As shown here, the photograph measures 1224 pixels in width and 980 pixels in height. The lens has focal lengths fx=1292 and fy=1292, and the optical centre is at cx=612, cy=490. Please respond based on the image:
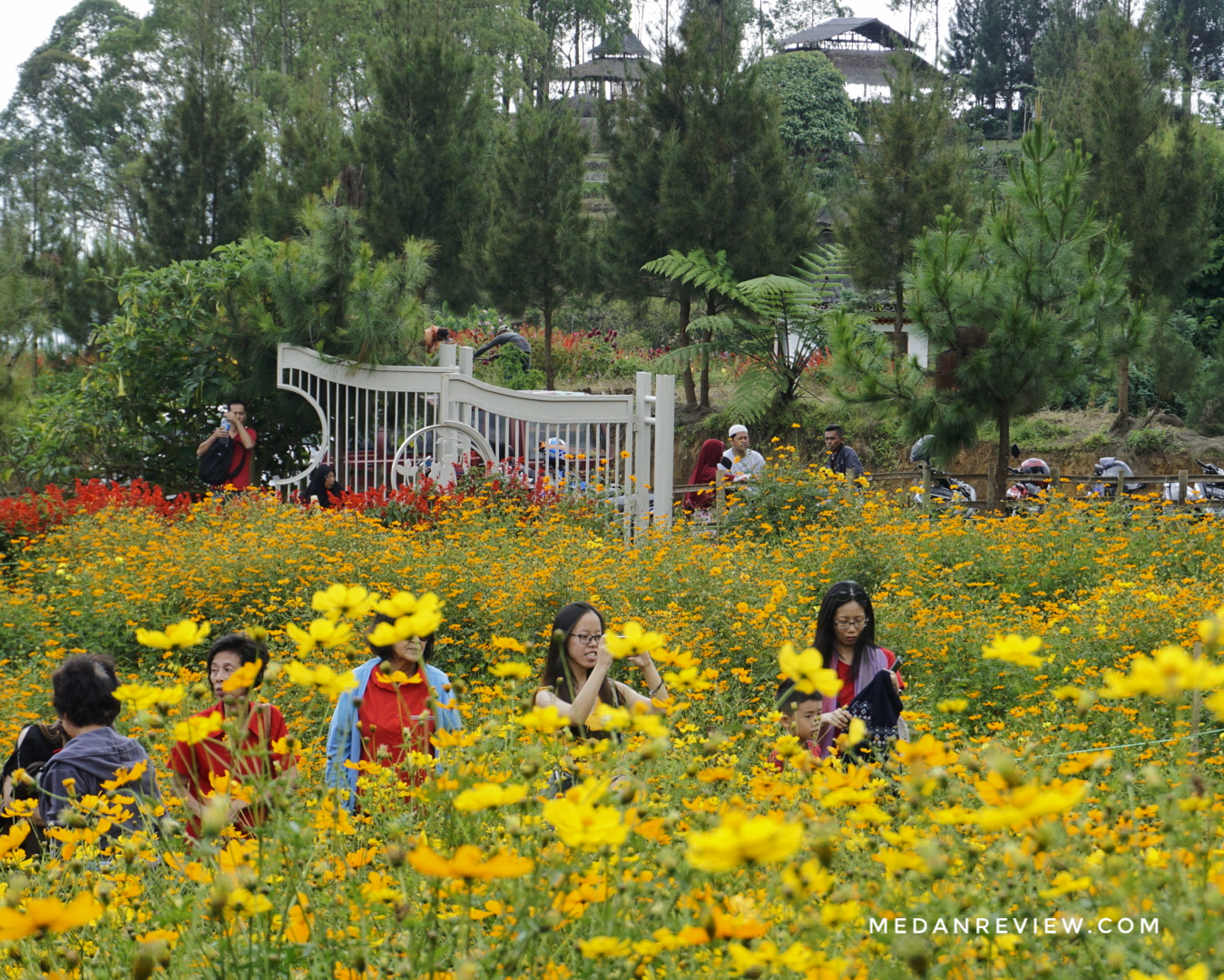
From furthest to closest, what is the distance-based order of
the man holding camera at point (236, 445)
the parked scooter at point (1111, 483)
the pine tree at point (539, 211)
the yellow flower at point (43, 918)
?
the pine tree at point (539, 211) → the parked scooter at point (1111, 483) → the man holding camera at point (236, 445) → the yellow flower at point (43, 918)

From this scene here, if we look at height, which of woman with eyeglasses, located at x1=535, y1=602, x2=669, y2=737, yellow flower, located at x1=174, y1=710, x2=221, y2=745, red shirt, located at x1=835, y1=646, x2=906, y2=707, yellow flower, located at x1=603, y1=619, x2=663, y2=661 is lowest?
red shirt, located at x1=835, y1=646, x2=906, y2=707

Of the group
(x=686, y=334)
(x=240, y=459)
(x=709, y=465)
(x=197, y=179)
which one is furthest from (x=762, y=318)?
(x=197, y=179)

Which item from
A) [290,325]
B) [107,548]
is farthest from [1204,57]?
[107,548]

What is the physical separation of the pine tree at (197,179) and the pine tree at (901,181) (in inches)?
402

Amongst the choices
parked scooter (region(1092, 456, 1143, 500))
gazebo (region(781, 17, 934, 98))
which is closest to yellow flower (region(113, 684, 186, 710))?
parked scooter (region(1092, 456, 1143, 500))

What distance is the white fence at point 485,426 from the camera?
9.59 meters

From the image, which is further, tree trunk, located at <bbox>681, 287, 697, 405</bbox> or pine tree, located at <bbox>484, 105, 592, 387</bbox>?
pine tree, located at <bbox>484, 105, 592, 387</bbox>

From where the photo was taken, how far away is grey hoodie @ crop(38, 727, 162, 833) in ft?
10.8

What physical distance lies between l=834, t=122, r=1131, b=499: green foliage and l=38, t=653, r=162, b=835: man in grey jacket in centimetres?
734

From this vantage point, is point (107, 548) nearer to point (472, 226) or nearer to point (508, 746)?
point (508, 746)

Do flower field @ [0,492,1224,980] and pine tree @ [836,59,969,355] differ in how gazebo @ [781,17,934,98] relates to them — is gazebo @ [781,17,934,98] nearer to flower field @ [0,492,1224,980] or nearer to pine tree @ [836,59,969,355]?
pine tree @ [836,59,969,355]

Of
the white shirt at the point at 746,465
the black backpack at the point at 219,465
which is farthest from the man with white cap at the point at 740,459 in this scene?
the black backpack at the point at 219,465

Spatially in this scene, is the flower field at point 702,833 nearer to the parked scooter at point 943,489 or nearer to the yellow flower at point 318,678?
the yellow flower at point 318,678

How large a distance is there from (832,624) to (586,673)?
0.78 metres
